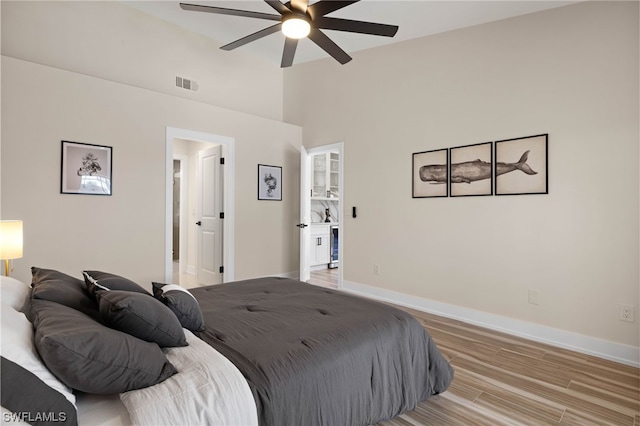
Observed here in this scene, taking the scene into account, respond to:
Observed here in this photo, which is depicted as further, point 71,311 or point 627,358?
point 627,358

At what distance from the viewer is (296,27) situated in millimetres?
2492

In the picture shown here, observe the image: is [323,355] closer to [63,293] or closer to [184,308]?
[184,308]

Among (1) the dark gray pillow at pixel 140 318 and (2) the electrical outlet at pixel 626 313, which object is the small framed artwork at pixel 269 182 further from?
(2) the electrical outlet at pixel 626 313

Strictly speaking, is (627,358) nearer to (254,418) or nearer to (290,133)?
(254,418)

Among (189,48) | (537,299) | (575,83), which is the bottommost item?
(537,299)

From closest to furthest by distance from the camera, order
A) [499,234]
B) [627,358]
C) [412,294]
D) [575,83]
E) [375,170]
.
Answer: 1. [627,358]
2. [575,83]
3. [499,234]
4. [412,294]
5. [375,170]

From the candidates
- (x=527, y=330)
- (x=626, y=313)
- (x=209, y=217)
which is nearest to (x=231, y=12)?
(x=209, y=217)

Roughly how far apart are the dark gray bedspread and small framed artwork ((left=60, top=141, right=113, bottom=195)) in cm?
202

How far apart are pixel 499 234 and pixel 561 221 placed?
0.53 m

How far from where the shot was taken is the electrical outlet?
259 cm

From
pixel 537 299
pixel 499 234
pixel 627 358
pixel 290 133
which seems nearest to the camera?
pixel 627 358

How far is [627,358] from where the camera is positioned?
8.47ft

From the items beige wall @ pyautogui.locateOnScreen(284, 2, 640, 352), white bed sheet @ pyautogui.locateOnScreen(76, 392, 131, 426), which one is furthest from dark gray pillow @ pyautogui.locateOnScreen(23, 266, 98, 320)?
beige wall @ pyautogui.locateOnScreen(284, 2, 640, 352)

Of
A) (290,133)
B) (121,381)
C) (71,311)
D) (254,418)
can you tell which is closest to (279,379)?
(254,418)
